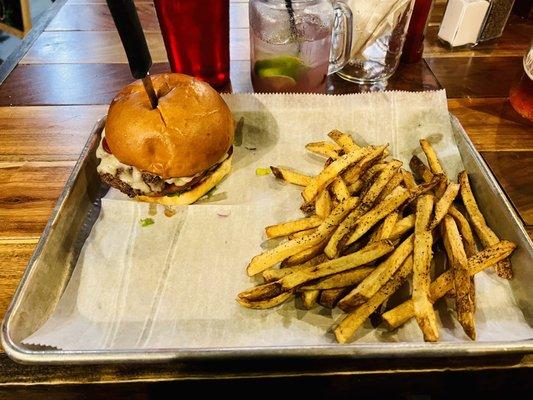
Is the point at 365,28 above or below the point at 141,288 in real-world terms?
above

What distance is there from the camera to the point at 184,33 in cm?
203

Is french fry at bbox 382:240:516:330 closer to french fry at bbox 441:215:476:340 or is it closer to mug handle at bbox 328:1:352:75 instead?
french fry at bbox 441:215:476:340

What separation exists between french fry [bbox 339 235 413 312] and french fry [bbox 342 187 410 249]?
116 mm

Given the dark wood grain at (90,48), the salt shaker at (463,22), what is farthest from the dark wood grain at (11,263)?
the salt shaker at (463,22)

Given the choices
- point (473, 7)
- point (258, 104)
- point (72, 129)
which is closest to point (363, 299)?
point (258, 104)

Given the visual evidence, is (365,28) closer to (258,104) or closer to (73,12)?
(258,104)

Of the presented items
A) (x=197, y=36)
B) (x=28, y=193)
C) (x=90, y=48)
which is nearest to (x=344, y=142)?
(x=197, y=36)

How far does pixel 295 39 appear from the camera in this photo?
1982 mm

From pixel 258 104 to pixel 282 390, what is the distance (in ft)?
4.19

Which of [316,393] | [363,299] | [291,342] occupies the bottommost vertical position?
[316,393]

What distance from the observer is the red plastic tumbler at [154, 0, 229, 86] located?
195 cm

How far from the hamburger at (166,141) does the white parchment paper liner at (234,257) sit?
0.28 ft

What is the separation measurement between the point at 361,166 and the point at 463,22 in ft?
4.65

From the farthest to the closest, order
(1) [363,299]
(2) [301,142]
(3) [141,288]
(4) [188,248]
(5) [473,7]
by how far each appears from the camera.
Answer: (5) [473,7], (2) [301,142], (4) [188,248], (3) [141,288], (1) [363,299]
